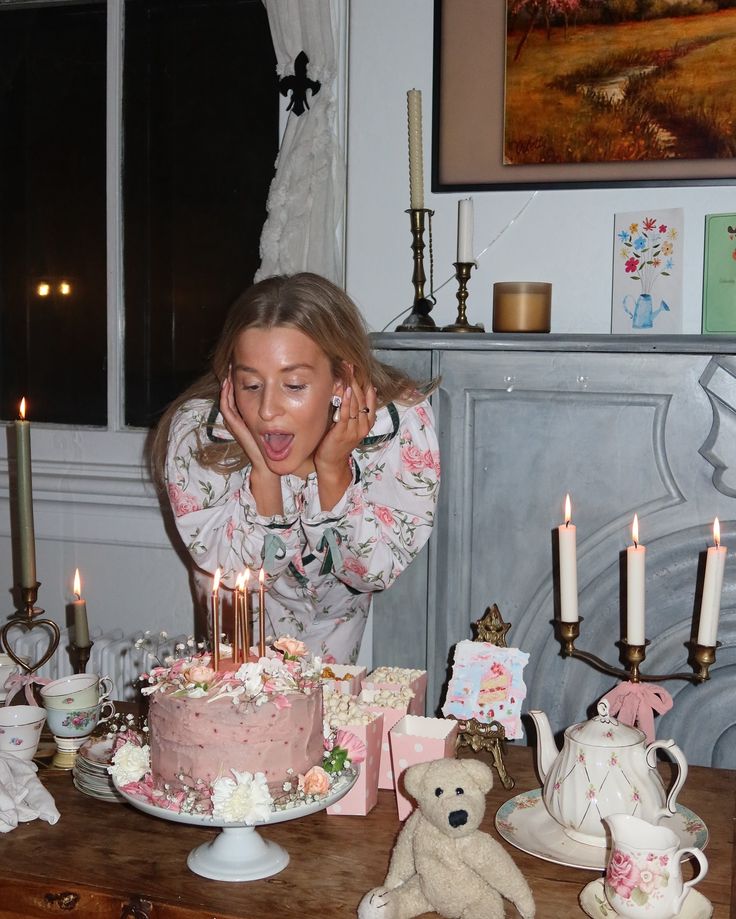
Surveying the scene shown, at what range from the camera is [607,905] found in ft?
3.41

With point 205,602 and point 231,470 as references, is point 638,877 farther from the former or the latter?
point 205,602

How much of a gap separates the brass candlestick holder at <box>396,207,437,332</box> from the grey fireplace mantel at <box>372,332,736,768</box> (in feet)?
0.23

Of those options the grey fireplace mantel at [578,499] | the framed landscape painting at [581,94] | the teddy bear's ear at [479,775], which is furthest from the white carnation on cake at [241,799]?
the framed landscape painting at [581,94]

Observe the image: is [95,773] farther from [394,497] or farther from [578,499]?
[578,499]

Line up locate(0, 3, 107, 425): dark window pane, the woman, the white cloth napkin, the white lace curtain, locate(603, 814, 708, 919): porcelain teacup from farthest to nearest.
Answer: locate(0, 3, 107, 425): dark window pane
the white lace curtain
the woman
the white cloth napkin
locate(603, 814, 708, 919): porcelain teacup

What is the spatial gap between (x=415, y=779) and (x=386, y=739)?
306 millimetres

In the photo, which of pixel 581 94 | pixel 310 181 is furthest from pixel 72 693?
pixel 581 94

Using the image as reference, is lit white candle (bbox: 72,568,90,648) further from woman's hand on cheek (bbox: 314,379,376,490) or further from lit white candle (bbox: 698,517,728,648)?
lit white candle (bbox: 698,517,728,648)

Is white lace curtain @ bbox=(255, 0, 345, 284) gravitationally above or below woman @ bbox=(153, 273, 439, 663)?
above

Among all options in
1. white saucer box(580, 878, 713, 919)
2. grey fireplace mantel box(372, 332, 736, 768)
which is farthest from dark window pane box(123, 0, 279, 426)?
white saucer box(580, 878, 713, 919)

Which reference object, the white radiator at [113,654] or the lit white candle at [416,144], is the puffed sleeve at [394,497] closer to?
the lit white candle at [416,144]

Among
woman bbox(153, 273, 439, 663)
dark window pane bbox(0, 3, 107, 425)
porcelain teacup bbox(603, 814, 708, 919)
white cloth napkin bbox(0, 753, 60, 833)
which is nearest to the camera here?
porcelain teacup bbox(603, 814, 708, 919)

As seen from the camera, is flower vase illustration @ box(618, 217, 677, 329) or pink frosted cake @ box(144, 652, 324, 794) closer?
pink frosted cake @ box(144, 652, 324, 794)

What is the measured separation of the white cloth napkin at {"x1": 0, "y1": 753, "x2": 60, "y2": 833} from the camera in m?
1.23
